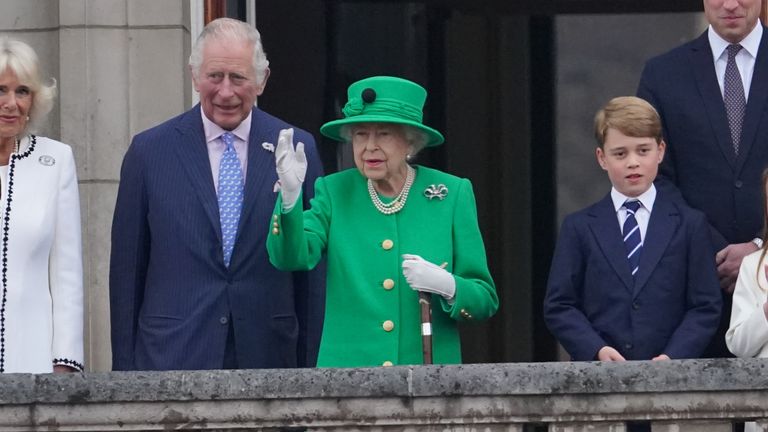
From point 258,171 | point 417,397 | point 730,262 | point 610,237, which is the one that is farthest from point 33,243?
point 730,262

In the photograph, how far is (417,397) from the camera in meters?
6.07

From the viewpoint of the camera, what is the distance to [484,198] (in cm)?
1012

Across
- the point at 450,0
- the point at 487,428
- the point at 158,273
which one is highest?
the point at 450,0

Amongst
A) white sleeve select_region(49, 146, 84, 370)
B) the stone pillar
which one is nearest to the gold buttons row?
white sleeve select_region(49, 146, 84, 370)

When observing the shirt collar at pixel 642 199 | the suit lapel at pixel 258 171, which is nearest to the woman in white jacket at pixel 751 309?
the shirt collar at pixel 642 199

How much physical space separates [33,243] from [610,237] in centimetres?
186

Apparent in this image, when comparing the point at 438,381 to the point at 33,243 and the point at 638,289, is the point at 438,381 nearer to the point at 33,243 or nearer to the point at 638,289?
the point at 638,289

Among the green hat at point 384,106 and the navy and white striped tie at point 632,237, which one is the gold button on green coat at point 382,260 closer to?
the green hat at point 384,106

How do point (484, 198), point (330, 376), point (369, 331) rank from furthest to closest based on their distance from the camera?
point (484, 198)
point (369, 331)
point (330, 376)

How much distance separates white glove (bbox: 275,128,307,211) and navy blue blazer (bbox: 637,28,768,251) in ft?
4.46

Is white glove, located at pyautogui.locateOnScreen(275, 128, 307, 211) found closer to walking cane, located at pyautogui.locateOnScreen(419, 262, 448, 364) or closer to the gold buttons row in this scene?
the gold buttons row

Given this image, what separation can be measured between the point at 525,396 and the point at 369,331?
3.30 feet

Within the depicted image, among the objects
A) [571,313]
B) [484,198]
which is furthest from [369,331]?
[484,198]

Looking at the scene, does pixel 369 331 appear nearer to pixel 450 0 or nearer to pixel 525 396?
pixel 525 396
